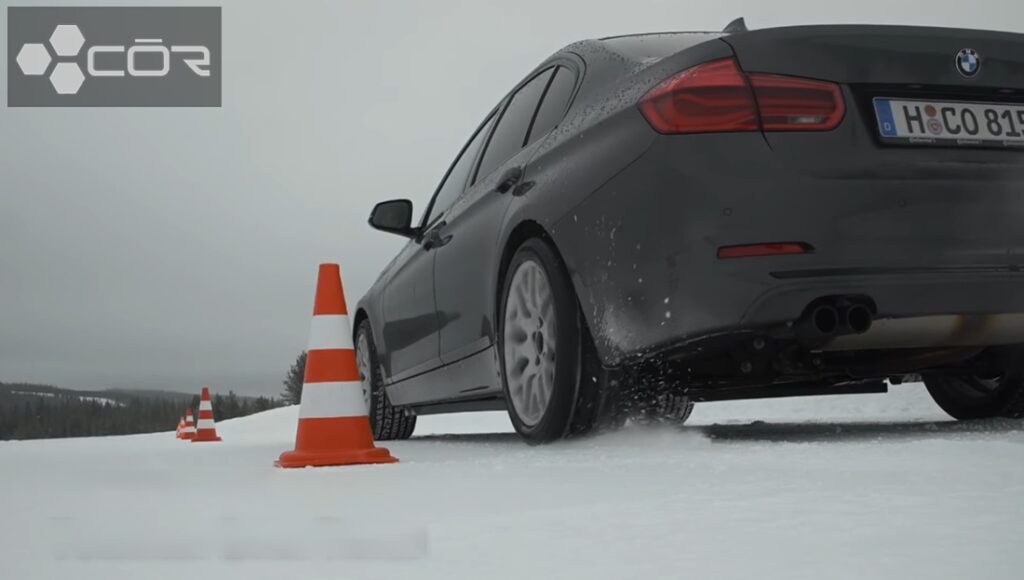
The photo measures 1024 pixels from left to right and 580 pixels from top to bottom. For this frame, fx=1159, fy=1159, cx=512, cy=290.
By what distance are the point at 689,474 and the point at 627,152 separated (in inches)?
46.3

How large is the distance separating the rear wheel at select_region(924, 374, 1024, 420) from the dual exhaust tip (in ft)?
6.27

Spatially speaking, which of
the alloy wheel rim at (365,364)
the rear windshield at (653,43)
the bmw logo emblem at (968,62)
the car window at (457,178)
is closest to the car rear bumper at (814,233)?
the bmw logo emblem at (968,62)

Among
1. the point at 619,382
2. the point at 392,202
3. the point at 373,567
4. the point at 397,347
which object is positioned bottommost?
the point at 373,567

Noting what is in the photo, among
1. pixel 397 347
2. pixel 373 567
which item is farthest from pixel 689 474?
pixel 397 347

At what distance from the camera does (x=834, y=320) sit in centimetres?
363

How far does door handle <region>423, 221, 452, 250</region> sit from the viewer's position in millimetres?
5853

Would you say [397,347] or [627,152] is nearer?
[627,152]

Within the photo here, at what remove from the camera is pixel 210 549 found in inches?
95.1

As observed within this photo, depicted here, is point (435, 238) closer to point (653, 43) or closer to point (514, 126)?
point (514, 126)

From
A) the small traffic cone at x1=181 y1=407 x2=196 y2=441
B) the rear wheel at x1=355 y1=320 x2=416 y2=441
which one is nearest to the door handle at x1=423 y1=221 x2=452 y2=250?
the rear wheel at x1=355 y1=320 x2=416 y2=441

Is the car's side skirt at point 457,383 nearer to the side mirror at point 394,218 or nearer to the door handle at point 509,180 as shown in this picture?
the door handle at point 509,180

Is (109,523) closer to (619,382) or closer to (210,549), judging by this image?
(210,549)

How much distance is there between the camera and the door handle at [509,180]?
190 inches

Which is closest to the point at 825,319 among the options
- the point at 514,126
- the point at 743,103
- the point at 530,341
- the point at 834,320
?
the point at 834,320
